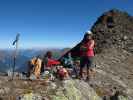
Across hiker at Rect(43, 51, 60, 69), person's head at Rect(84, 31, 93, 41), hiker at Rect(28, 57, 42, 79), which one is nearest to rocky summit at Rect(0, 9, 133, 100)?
hiker at Rect(28, 57, 42, 79)

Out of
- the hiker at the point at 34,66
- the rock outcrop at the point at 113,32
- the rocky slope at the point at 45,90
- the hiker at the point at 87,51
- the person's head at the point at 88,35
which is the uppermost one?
the rock outcrop at the point at 113,32

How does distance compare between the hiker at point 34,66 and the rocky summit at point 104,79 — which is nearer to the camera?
the rocky summit at point 104,79

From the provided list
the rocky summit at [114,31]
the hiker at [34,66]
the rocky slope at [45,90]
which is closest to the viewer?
the rocky slope at [45,90]

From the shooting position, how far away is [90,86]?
74.8 ft

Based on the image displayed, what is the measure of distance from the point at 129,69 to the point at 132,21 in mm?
20465

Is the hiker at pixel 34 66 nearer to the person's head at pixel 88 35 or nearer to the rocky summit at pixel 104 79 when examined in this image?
the rocky summit at pixel 104 79

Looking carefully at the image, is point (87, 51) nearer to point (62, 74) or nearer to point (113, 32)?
point (62, 74)

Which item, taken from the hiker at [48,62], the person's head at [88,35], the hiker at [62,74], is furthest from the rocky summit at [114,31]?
the hiker at [62,74]

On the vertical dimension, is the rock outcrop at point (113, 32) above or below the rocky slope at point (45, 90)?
above

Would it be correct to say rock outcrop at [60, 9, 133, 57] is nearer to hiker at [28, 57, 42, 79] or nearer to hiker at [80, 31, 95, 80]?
hiker at [80, 31, 95, 80]

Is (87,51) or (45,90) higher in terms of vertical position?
(87,51)

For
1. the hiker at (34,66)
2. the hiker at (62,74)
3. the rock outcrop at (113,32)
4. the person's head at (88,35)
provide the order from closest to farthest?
1. the hiker at (62,74)
2. the person's head at (88,35)
3. the hiker at (34,66)
4. the rock outcrop at (113,32)

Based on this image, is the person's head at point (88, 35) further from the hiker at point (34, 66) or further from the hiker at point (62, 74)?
the hiker at point (34, 66)

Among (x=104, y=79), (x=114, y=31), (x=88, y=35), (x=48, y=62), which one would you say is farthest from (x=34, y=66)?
(x=114, y=31)
